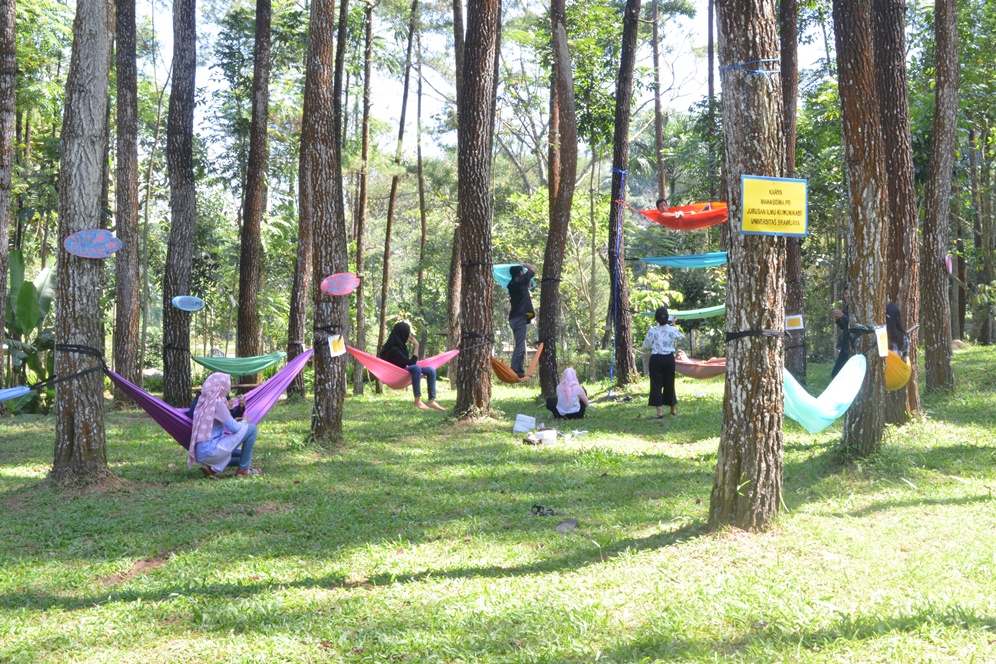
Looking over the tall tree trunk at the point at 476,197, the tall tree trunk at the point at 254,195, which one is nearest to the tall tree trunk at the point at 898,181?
the tall tree trunk at the point at 476,197

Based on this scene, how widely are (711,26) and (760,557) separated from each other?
60.1 ft

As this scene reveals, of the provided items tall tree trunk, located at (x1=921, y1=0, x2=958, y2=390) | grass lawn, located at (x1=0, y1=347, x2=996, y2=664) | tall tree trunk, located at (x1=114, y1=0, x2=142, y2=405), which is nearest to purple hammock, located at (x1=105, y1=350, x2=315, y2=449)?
grass lawn, located at (x1=0, y1=347, x2=996, y2=664)

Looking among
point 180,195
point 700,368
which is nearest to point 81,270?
point 180,195

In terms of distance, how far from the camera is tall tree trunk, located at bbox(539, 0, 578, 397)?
1066 centimetres

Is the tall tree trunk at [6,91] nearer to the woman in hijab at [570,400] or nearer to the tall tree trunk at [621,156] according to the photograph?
the woman in hijab at [570,400]

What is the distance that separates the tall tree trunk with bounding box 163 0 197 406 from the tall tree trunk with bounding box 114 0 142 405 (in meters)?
0.46

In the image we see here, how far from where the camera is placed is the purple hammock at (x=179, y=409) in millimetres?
5902

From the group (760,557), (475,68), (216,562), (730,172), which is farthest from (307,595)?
(475,68)

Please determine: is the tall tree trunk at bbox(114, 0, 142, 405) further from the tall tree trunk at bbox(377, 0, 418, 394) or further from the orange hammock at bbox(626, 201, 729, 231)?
the orange hammock at bbox(626, 201, 729, 231)

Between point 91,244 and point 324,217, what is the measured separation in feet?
7.42

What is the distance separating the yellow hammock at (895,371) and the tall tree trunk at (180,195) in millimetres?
8213

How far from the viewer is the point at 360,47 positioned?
16.1 m

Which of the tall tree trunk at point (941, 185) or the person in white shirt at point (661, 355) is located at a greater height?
the tall tree trunk at point (941, 185)

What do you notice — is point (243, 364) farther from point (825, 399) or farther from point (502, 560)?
point (825, 399)
